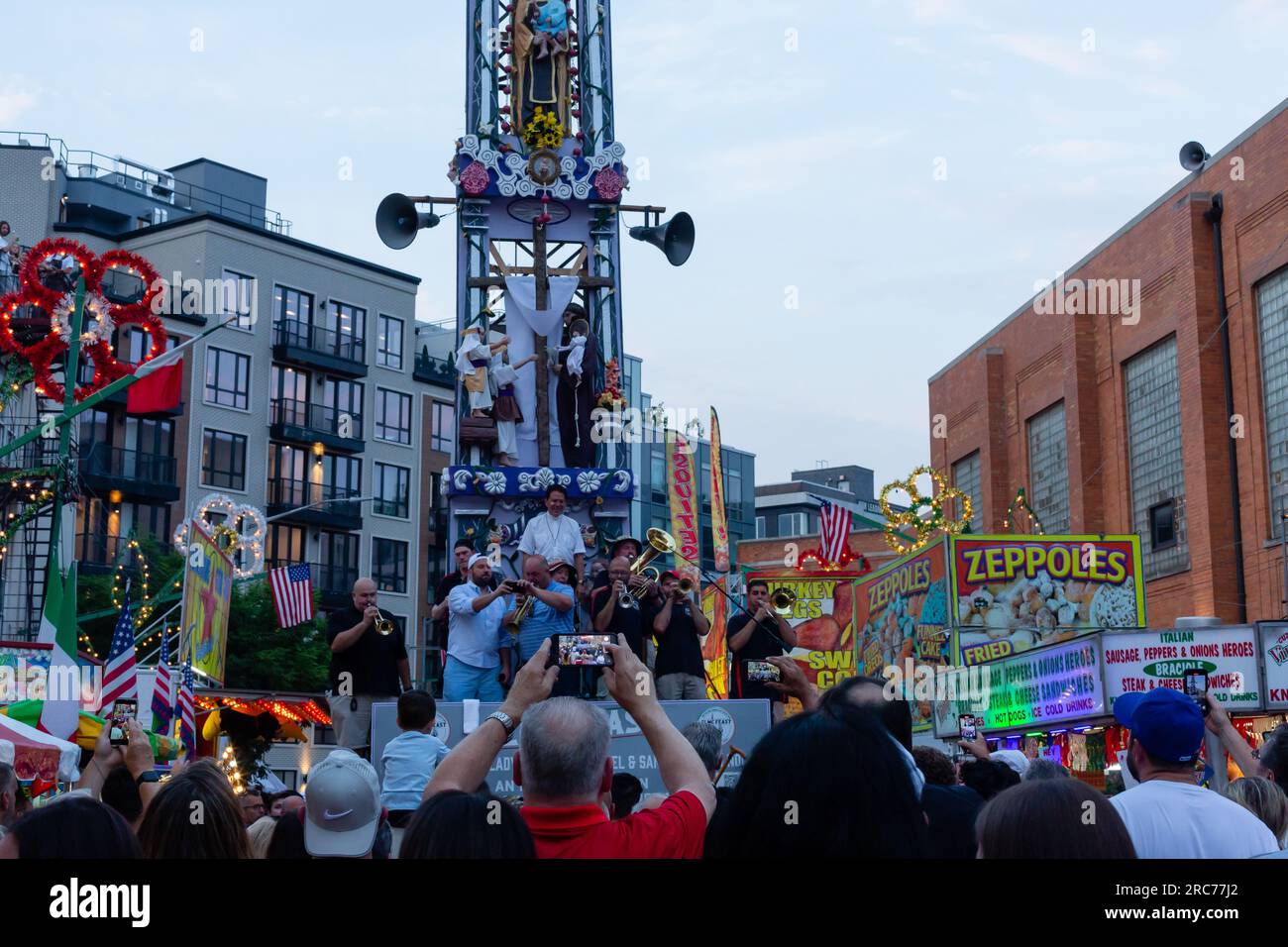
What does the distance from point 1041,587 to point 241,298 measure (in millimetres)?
40163

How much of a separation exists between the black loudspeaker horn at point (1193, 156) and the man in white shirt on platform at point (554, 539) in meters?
24.2

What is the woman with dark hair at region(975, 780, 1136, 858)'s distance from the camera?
3820mm

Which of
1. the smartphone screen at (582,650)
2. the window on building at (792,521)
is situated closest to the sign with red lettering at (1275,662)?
the smartphone screen at (582,650)

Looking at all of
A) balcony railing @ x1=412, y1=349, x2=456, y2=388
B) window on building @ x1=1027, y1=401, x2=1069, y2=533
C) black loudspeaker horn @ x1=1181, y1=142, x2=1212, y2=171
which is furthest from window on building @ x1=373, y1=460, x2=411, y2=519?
black loudspeaker horn @ x1=1181, y1=142, x2=1212, y2=171

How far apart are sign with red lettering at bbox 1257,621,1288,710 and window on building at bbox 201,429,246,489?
45.0 meters

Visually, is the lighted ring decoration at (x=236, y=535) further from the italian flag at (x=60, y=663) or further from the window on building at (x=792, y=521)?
the window on building at (x=792, y=521)

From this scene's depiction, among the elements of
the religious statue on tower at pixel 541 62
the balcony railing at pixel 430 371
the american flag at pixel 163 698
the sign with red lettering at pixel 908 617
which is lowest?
the american flag at pixel 163 698

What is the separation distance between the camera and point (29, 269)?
27.2 meters

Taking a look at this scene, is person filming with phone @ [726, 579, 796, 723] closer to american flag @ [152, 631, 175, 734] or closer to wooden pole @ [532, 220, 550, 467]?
wooden pole @ [532, 220, 550, 467]

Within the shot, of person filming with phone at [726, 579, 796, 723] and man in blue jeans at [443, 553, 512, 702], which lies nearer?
person filming with phone at [726, 579, 796, 723]

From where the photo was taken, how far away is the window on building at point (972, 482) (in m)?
48.1

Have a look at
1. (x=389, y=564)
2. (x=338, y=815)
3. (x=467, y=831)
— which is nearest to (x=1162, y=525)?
(x=338, y=815)

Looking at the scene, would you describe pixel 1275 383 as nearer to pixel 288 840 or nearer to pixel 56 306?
pixel 56 306
